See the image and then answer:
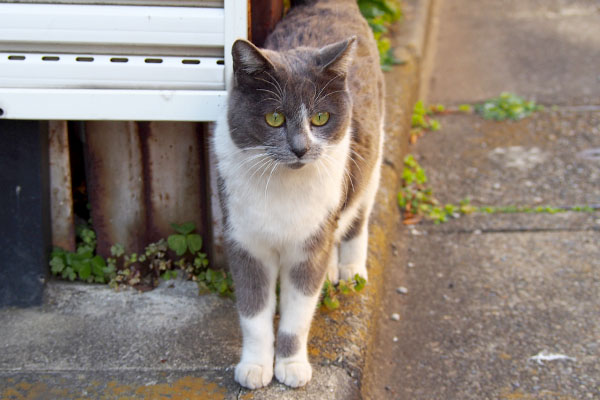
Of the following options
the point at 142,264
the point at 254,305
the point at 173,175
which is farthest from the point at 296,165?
the point at 142,264

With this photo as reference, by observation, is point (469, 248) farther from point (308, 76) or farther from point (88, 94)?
point (88, 94)

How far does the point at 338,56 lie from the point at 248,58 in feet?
0.99

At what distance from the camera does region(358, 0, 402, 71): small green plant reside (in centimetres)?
504

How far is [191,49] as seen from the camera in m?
2.54

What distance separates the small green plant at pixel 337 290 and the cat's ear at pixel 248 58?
1076 millimetres

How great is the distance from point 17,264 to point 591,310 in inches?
99.0

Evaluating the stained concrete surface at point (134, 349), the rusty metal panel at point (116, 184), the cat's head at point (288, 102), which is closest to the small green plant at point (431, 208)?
the stained concrete surface at point (134, 349)

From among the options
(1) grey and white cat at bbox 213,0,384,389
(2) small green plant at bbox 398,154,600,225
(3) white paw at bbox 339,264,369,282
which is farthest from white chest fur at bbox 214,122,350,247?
(2) small green plant at bbox 398,154,600,225

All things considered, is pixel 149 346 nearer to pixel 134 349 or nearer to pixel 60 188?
pixel 134 349

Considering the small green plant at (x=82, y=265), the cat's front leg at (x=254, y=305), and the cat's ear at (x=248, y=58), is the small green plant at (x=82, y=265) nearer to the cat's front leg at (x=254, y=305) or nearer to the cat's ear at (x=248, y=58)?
the cat's front leg at (x=254, y=305)

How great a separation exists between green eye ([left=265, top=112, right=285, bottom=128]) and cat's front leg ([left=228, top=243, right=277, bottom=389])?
0.49 metres

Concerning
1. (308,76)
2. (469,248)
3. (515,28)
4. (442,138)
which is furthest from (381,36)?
(308,76)

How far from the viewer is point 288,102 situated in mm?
2230

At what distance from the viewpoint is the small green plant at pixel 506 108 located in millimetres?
4984
